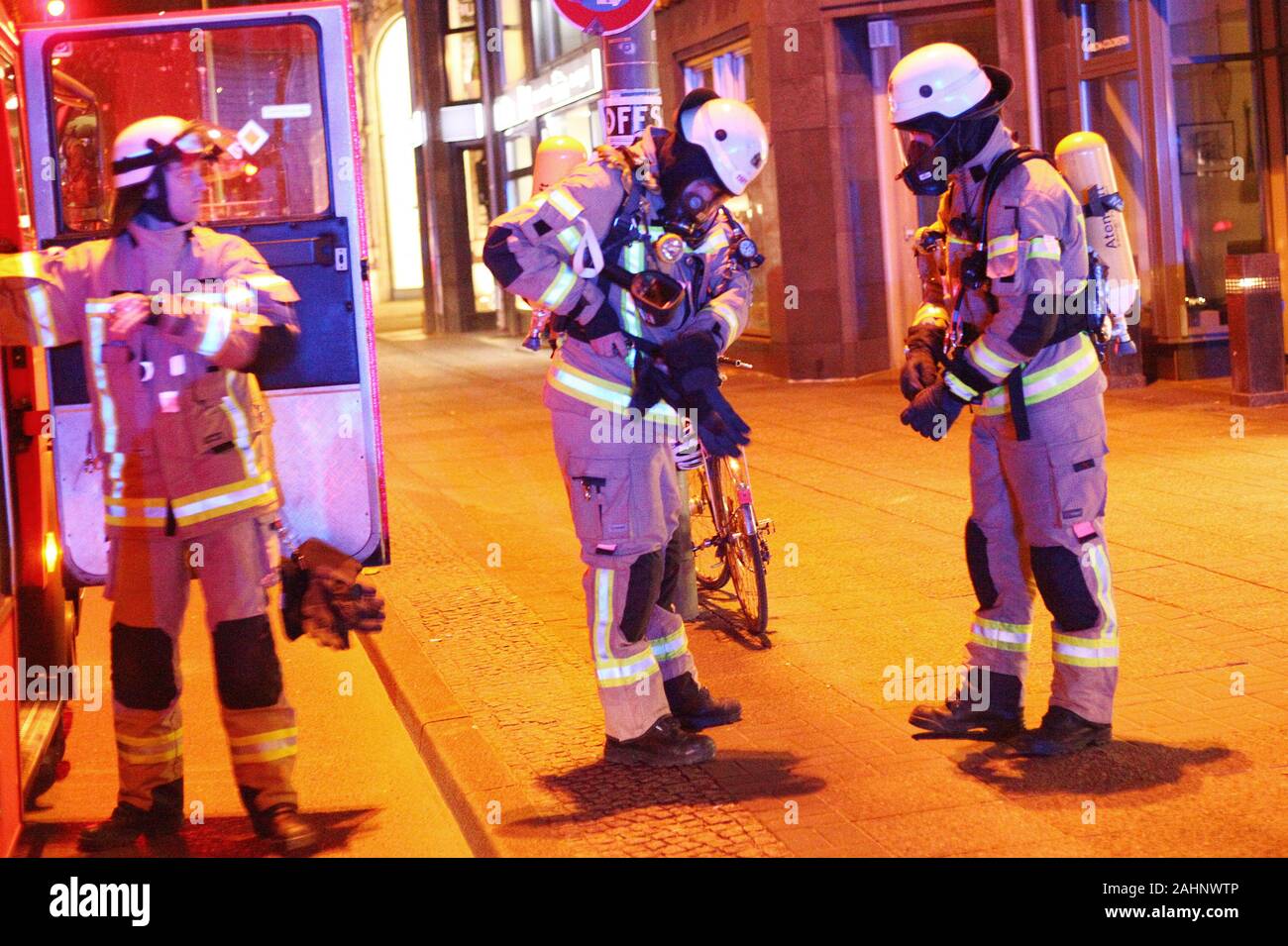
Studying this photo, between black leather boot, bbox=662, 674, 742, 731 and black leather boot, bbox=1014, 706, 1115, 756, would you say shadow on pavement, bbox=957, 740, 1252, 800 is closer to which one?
black leather boot, bbox=1014, 706, 1115, 756

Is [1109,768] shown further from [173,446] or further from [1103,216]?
[173,446]

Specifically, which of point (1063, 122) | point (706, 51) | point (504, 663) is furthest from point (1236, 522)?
point (706, 51)

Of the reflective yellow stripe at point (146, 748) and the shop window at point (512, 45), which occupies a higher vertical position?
the shop window at point (512, 45)

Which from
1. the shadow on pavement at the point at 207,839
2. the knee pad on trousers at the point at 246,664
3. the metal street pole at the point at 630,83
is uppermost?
the metal street pole at the point at 630,83

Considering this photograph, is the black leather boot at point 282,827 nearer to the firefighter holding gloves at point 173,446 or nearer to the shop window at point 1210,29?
the firefighter holding gloves at point 173,446

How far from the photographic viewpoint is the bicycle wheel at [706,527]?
7.62 meters

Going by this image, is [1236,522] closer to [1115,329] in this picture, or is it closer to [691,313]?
[1115,329]

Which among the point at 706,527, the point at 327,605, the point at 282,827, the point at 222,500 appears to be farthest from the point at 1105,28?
the point at 282,827

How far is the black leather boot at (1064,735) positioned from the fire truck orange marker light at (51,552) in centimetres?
338

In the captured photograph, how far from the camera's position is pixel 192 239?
16.4ft

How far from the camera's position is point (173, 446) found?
16.0 ft

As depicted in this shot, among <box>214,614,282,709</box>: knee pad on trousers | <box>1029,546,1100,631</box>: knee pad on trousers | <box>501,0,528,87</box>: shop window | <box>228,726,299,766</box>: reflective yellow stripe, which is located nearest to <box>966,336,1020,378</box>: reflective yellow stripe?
<box>1029,546,1100,631</box>: knee pad on trousers

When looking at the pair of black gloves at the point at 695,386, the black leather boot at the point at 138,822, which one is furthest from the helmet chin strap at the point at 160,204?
the black leather boot at the point at 138,822

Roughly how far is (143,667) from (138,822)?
0.50 metres
